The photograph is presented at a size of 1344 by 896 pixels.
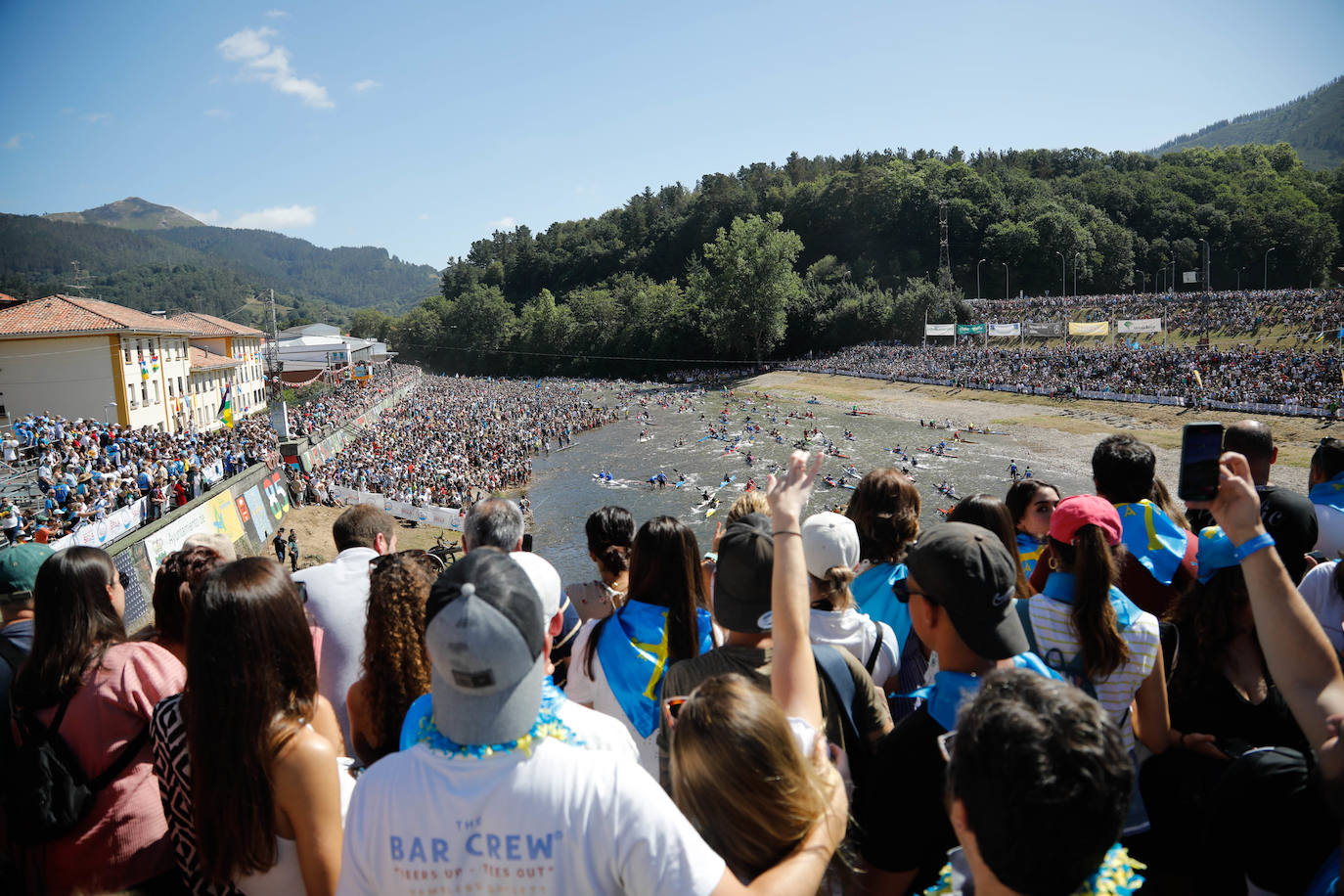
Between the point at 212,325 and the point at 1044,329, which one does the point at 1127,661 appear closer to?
the point at 212,325

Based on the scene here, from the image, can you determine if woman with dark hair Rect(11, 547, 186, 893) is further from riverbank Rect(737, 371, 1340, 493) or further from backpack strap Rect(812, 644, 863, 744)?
riverbank Rect(737, 371, 1340, 493)

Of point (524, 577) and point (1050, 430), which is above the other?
point (524, 577)

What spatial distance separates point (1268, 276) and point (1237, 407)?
65022mm

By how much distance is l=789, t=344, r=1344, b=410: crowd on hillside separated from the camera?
37750 millimetres

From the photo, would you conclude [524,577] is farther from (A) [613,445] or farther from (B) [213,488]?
(A) [613,445]

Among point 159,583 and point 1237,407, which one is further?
point 1237,407

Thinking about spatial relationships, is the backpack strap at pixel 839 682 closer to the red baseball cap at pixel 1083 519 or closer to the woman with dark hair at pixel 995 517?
the red baseball cap at pixel 1083 519

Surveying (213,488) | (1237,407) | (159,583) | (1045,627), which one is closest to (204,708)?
(159,583)

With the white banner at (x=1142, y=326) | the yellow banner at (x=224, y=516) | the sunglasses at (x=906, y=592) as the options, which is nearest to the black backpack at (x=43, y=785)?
the sunglasses at (x=906, y=592)

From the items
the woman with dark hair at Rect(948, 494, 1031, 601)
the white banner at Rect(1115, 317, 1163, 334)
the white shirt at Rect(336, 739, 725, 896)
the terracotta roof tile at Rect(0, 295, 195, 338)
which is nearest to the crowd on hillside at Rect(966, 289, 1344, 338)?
the white banner at Rect(1115, 317, 1163, 334)

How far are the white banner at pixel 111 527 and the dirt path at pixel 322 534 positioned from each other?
5.62 metres

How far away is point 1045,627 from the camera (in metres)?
2.64

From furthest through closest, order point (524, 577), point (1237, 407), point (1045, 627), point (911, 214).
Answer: point (911, 214) → point (1237, 407) → point (1045, 627) → point (524, 577)

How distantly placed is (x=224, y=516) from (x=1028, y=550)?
869 inches
